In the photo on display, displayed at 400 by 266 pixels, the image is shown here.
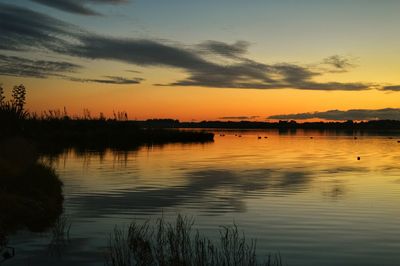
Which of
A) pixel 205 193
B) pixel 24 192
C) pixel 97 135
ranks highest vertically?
pixel 97 135

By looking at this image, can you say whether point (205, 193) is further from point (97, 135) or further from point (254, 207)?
point (97, 135)

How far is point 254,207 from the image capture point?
24.5 m

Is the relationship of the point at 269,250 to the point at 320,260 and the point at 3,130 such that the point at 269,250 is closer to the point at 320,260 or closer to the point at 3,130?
the point at 320,260

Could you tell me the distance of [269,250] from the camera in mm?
15539

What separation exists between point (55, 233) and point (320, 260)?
931cm

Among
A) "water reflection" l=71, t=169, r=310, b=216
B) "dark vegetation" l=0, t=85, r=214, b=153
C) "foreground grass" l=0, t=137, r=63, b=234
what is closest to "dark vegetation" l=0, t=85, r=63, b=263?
"foreground grass" l=0, t=137, r=63, b=234

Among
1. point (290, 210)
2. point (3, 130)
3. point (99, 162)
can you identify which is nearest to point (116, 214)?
point (290, 210)

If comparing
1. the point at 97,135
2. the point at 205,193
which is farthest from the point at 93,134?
the point at 205,193

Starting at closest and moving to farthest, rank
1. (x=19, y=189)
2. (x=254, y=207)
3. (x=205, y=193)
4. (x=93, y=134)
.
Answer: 1. (x=19, y=189)
2. (x=254, y=207)
3. (x=205, y=193)
4. (x=93, y=134)

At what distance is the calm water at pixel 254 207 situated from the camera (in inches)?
608

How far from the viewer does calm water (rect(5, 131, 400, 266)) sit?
1545 cm

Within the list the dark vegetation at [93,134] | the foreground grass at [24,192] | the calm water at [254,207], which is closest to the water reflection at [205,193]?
the calm water at [254,207]

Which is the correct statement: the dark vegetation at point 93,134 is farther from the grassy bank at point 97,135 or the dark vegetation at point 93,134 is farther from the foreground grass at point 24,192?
the foreground grass at point 24,192

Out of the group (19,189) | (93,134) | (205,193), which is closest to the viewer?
(19,189)
